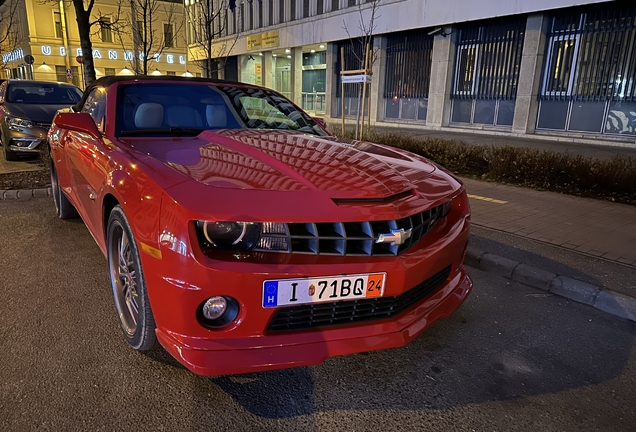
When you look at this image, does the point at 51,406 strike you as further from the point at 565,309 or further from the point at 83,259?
the point at 565,309

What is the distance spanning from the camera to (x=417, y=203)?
7.27 feet

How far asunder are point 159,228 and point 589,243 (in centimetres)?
436

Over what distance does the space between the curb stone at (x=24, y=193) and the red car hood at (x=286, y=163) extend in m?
4.30

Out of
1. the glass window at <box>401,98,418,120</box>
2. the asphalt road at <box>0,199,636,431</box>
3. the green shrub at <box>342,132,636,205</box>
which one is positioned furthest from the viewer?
the glass window at <box>401,98,418,120</box>

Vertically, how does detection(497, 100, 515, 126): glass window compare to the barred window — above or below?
below

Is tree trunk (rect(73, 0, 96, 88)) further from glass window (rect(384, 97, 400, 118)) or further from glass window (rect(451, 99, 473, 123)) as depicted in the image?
glass window (rect(384, 97, 400, 118))

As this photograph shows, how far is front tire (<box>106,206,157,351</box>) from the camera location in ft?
7.00

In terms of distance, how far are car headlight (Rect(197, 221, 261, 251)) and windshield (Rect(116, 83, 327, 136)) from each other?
142cm

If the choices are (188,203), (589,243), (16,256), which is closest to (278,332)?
(188,203)

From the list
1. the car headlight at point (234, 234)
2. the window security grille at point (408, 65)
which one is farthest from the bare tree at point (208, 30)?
the car headlight at point (234, 234)

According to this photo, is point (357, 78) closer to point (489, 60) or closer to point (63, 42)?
point (489, 60)

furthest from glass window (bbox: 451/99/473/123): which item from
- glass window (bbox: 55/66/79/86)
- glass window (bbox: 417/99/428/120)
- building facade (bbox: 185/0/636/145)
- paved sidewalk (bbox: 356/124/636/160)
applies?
glass window (bbox: 55/66/79/86)

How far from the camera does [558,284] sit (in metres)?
3.63

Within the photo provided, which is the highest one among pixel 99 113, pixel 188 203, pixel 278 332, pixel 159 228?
pixel 99 113
